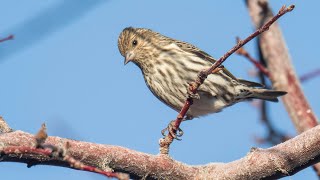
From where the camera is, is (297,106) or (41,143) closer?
(41,143)

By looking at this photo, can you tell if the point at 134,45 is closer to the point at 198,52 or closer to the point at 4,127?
the point at 198,52

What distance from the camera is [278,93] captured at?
6.31m

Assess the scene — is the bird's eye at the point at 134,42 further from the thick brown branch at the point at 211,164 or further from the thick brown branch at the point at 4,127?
the thick brown branch at the point at 4,127

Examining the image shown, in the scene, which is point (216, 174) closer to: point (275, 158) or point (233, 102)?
point (275, 158)

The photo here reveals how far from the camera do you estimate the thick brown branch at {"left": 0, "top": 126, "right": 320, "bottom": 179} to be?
11.9 feet

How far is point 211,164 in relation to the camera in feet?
13.4

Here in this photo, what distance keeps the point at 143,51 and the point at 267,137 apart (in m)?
1.74

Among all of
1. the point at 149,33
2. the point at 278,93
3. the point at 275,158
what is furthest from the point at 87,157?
the point at 149,33

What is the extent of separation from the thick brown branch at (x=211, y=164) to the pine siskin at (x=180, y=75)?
221 cm

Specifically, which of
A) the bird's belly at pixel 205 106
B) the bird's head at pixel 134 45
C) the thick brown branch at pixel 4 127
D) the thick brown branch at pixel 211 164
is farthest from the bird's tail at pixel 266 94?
the thick brown branch at pixel 4 127

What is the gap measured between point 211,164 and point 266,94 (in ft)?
8.94

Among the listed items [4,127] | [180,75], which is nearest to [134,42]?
[180,75]

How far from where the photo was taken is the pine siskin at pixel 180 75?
20.7 feet

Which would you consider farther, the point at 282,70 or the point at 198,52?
the point at 198,52
